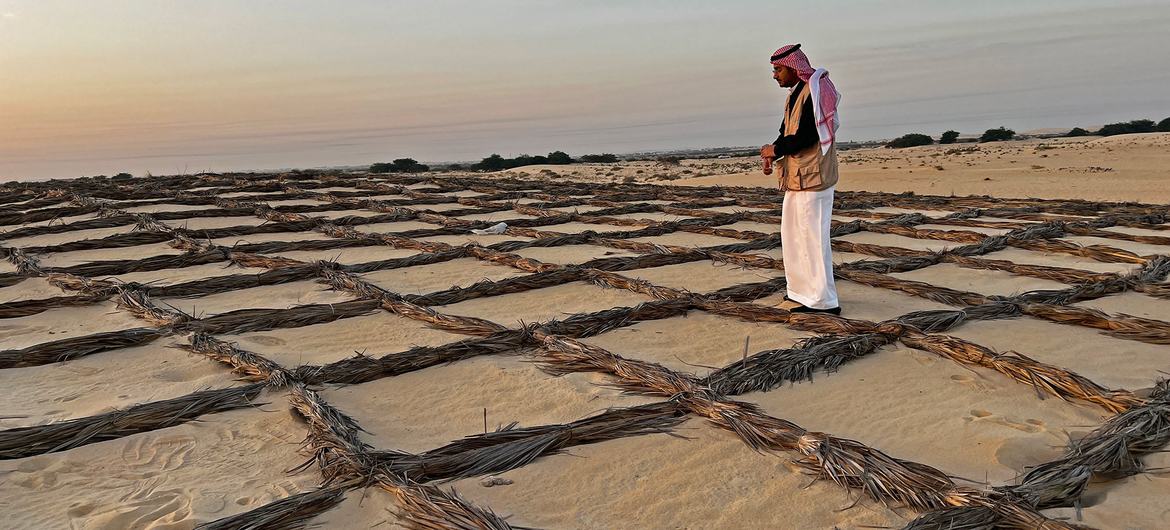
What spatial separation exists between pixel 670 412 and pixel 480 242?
9.64 feet

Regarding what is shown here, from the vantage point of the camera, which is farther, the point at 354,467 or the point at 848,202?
the point at 848,202

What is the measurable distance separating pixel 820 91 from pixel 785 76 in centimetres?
15

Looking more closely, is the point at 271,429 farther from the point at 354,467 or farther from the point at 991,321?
the point at 991,321

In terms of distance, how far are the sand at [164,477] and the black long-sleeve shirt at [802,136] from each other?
72.0 inches

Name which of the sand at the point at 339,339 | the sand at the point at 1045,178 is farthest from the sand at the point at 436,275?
the sand at the point at 1045,178

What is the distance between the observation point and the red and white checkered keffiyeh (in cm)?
268

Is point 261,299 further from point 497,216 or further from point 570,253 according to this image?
point 497,216

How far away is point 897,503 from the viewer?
142 centimetres

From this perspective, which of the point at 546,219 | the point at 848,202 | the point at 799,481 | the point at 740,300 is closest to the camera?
the point at 799,481

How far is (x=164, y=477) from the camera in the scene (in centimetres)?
160

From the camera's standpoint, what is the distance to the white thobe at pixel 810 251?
107 inches

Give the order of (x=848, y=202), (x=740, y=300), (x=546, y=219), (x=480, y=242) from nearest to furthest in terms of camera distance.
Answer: (x=740, y=300) < (x=480, y=242) < (x=546, y=219) < (x=848, y=202)

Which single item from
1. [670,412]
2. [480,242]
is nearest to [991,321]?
[670,412]

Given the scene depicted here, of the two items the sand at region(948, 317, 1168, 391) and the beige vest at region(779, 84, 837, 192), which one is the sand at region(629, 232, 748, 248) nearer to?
the beige vest at region(779, 84, 837, 192)
